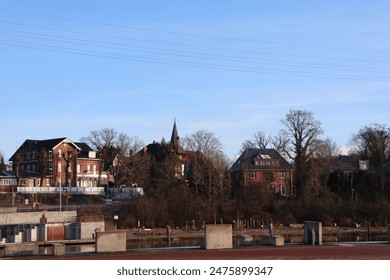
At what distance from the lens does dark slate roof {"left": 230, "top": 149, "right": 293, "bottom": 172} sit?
302 feet

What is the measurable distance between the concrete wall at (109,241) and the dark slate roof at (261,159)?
60460 millimetres

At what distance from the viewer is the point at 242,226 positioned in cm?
6712

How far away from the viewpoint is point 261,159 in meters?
93.1

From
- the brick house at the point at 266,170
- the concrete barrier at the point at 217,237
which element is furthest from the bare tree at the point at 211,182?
the concrete barrier at the point at 217,237

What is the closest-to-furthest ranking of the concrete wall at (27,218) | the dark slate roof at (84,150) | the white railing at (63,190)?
the concrete wall at (27,218) < the white railing at (63,190) < the dark slate roof at (84,150)

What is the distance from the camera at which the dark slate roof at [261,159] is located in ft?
302

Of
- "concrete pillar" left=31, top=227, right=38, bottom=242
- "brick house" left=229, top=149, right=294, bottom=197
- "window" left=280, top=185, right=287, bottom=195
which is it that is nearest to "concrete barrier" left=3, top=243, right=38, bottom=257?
"concrete pillar" left=31, top=227, right=38, bottom=242

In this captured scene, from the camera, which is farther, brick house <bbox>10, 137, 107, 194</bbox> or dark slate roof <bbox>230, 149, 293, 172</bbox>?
brick house <bbox>10, 137, 107, 194</bbox>

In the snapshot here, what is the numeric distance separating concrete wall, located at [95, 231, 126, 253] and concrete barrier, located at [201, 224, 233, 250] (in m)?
4.55

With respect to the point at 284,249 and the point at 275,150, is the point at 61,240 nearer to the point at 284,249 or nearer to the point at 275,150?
the point at 284,249

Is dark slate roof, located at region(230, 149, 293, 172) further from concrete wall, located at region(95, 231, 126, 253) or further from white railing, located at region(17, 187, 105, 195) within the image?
concrete wall, located at region(95, 231, 126, 253)

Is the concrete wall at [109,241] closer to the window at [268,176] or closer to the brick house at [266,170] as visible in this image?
the brick house at [266,170]

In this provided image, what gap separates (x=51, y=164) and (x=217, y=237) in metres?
72.1
